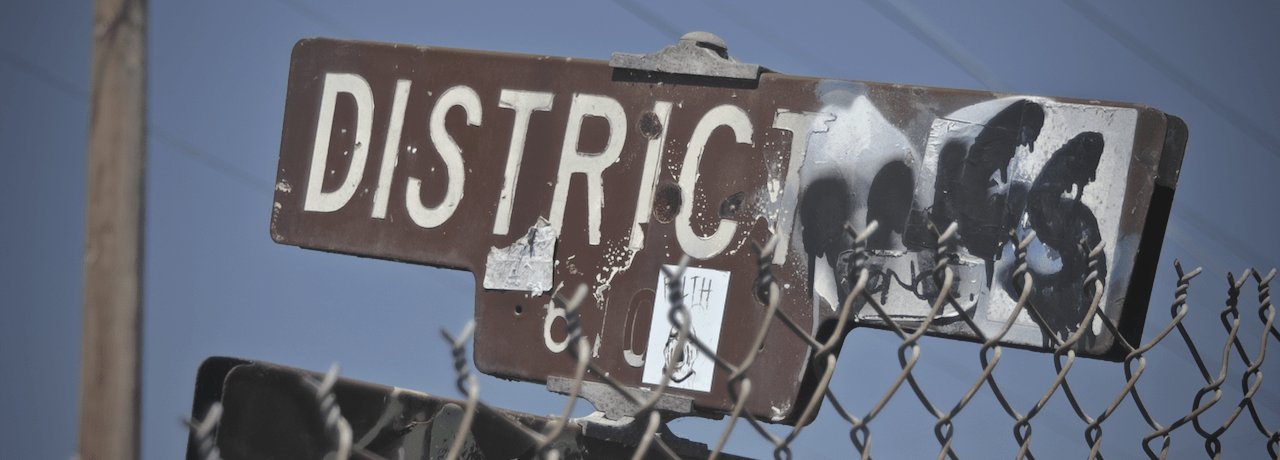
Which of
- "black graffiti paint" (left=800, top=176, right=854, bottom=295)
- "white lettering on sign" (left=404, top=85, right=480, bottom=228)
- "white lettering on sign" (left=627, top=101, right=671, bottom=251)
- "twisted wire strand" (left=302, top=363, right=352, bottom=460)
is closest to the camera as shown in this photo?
"twisted wire strand" (left=302, top=363, right=352, bottom=460)

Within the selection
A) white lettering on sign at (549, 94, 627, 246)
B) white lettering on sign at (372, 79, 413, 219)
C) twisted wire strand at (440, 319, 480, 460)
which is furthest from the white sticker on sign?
twisted wire strand at (440, 319, 480, 460)

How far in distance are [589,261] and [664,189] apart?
21 cm

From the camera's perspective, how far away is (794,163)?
73.2 inches

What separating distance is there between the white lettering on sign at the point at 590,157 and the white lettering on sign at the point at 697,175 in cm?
15

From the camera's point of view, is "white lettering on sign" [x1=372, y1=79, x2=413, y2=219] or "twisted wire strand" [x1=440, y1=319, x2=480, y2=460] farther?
"white lettering on sign" [x1=372, y1=79, x2=413, y2=219]

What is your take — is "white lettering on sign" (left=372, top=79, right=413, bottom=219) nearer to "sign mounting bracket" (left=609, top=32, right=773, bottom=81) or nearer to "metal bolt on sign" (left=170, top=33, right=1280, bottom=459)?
"metal bolt on sign" (left=170, top=33, right=1280, bottom=459)

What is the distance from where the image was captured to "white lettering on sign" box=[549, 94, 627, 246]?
6.43 ft

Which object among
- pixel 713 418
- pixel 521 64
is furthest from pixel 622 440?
pixel 521 64

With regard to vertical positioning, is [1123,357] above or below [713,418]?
above

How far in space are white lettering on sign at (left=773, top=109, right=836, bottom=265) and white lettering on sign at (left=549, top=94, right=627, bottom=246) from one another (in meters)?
0.35

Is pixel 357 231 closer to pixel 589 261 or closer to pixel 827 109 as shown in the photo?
pixel 589 261

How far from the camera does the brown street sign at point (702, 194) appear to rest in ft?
5.56

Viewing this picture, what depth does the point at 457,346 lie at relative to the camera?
85 centimetres

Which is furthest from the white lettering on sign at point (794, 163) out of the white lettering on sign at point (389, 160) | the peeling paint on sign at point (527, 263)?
the white lettering on sign at point (389, 160)
